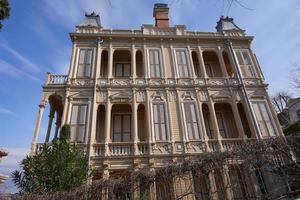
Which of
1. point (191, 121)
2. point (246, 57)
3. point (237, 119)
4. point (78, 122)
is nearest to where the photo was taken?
point (78, 122)

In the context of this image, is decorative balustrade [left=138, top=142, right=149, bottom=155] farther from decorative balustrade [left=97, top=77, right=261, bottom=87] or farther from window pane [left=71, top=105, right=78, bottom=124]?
window pane [left=71, top=105, right=78, bottom=124]

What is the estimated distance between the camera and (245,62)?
18.5 m

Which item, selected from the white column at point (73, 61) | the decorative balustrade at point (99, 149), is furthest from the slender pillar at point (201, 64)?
the white column at point (73, 61)

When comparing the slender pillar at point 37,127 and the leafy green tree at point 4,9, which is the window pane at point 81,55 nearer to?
the slender pillar at point 37,127

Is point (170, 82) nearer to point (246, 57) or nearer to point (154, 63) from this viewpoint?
point (154, 63)

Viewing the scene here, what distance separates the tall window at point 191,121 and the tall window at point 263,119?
480cm

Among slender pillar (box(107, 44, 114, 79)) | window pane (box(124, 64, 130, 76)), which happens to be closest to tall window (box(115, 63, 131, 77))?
window pane (box(124, 64, 130, 76))

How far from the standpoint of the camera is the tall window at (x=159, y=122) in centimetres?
1448

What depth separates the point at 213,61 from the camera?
2014 cm

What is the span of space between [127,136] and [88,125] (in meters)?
3.01

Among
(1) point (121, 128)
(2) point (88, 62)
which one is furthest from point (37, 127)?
(2) point (88, 62)

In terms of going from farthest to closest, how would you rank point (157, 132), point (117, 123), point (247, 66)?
point (247, 66), point (117, 123), point (157, 132)

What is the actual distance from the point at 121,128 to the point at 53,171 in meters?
6.56

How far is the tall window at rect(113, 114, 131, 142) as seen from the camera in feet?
50.8
